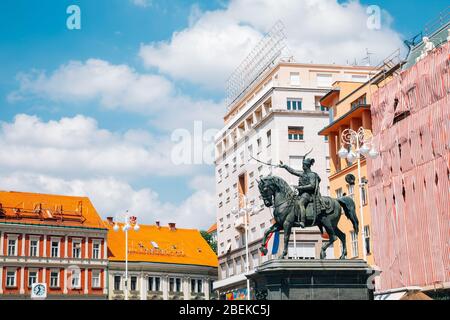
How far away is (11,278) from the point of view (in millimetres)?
75625

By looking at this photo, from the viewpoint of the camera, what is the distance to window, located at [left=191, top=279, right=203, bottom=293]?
8950cm

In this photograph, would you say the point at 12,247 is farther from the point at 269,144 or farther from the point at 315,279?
the point at 315,279

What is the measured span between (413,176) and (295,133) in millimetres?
24043

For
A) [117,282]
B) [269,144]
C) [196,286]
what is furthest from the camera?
[196,286]

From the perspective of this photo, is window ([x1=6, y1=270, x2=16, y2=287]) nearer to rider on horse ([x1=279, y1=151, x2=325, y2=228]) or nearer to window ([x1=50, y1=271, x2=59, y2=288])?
window ([x1=50, y1=271, x2=59, y2=288])

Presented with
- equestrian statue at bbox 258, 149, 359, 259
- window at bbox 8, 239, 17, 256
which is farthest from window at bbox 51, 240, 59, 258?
equestrian statue at bbox 258, 149, 359, 259

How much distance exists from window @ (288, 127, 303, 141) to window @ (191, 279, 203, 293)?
3179 centimetres

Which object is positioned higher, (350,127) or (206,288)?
(350,127)

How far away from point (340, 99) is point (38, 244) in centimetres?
3942

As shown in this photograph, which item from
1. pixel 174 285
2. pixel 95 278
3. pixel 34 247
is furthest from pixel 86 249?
pixel 174 285

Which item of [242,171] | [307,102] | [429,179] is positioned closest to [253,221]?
[242,171]

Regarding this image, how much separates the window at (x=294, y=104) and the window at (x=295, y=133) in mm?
1983

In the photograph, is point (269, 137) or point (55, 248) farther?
point (55, 248)
